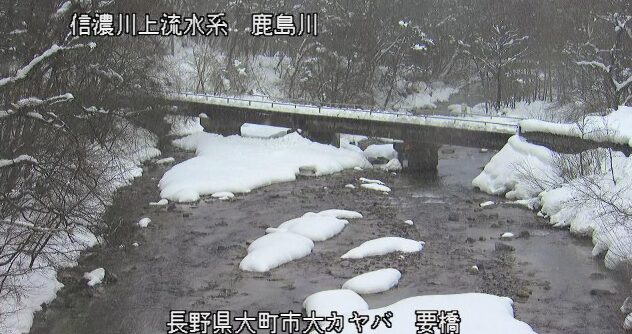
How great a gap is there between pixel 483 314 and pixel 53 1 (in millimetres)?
16794

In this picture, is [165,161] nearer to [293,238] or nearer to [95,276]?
[293,238]

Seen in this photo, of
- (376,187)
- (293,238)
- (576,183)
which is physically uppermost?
(576,183)

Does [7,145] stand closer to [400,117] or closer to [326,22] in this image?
[400,117]

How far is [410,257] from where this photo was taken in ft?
81.7

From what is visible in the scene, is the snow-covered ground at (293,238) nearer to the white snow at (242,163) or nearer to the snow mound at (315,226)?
the snow mound at (315,226)

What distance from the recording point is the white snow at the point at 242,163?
1437 inches

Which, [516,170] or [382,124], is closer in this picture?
[516,170]

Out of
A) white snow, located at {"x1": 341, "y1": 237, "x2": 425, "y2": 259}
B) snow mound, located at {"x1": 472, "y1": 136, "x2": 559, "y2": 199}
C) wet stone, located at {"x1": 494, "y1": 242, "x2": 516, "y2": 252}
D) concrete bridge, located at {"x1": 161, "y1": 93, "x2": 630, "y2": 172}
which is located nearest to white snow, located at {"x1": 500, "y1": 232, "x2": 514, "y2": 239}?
wet stone, located at {"x1": 494, "y1": 242, "x2": 516, "y2": 252}

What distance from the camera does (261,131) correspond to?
184 feet

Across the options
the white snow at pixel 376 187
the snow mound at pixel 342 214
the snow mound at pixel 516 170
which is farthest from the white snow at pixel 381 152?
the snow mound at pixel 342 214

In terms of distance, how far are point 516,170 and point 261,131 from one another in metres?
25.1

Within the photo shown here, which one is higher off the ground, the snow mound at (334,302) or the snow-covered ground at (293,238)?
the snow mound at (334,302)

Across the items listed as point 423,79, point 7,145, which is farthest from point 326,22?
point 7,145

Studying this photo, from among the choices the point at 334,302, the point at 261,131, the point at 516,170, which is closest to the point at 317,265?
the point at 334,302
